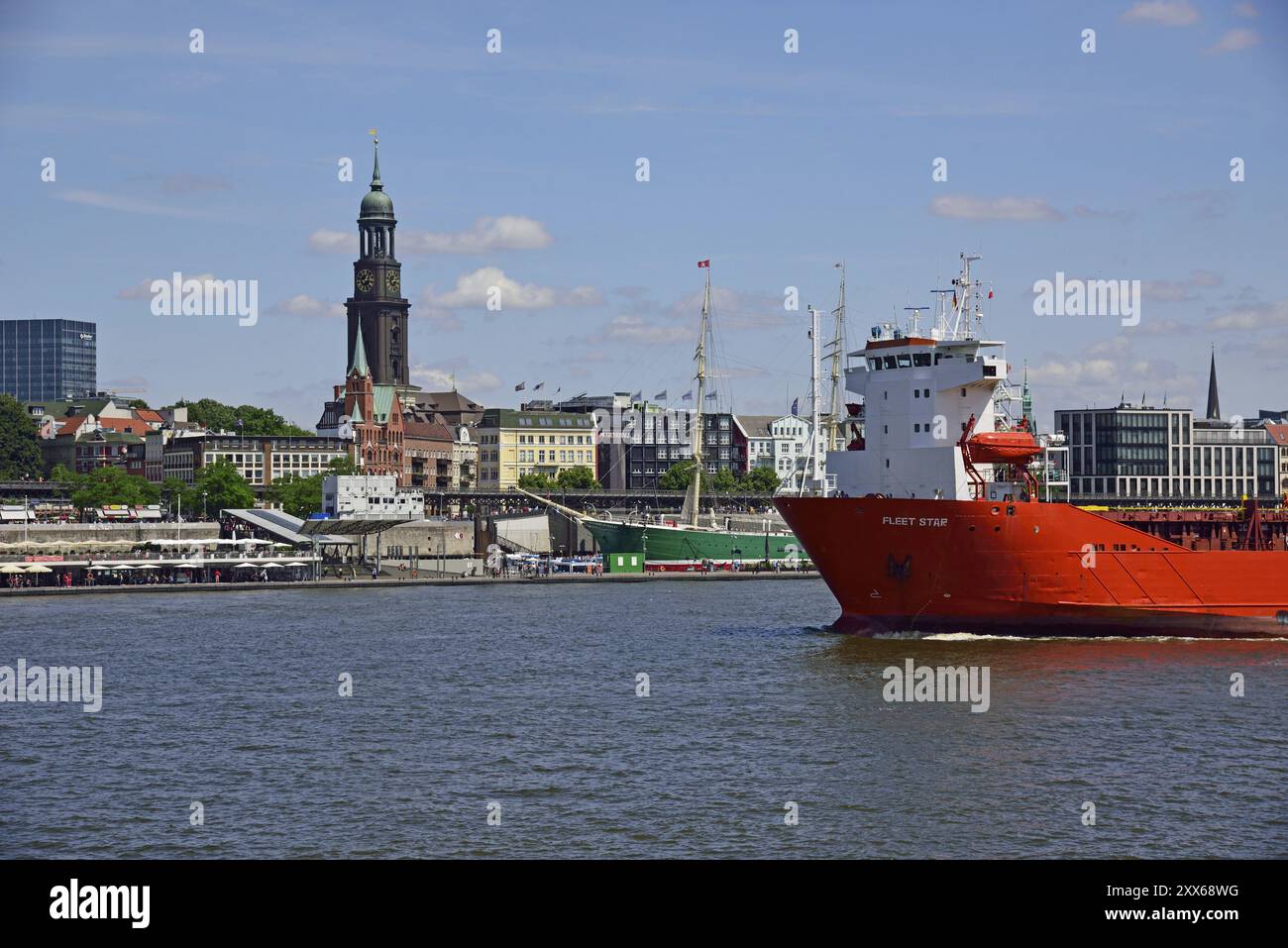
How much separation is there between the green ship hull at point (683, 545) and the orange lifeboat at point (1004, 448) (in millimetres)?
68701

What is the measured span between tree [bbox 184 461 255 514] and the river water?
98.4 m

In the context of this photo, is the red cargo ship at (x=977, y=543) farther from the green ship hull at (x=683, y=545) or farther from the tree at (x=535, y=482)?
the tree at (x=535, y=482)

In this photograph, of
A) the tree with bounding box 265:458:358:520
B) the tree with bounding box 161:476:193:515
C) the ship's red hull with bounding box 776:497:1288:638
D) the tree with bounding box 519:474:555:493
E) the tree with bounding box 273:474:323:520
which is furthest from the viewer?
the tree with bounding box 519:474:555:493

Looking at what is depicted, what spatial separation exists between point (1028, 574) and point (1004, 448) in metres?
4.65

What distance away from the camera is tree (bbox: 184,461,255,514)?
518ft

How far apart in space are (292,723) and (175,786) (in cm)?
815

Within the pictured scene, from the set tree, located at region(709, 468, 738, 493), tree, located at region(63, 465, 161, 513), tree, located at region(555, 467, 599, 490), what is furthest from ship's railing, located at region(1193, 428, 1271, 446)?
tree, located at region(63, 465, 161, 513)

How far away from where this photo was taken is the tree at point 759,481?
192875mm

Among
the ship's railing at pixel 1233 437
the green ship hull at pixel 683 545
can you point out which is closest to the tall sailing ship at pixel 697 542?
the green ship hull at pixel 683 545

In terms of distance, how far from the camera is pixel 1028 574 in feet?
177

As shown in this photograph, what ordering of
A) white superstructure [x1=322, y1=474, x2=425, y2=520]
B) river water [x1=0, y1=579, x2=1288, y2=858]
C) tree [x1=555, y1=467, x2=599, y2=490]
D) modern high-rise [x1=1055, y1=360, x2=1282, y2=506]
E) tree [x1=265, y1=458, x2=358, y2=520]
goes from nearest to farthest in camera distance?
river water [x1=0, y1=579, x2=1288, y2=858] → white superstructure [x1=322, y1=474, x2=425, y2=520] → tree [x1=265, y1=458, x2=358, y2=520] → modern high-rise [x1=1055, y1=360, x2=1282, y2=506] → tree [x1=555, y1=467, x2=599, y2=490]

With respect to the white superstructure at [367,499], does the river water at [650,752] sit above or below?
below

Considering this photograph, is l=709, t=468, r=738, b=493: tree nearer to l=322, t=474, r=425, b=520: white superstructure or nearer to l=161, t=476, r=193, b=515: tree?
l=322, t=474, r=425, b=520: white superstructure
